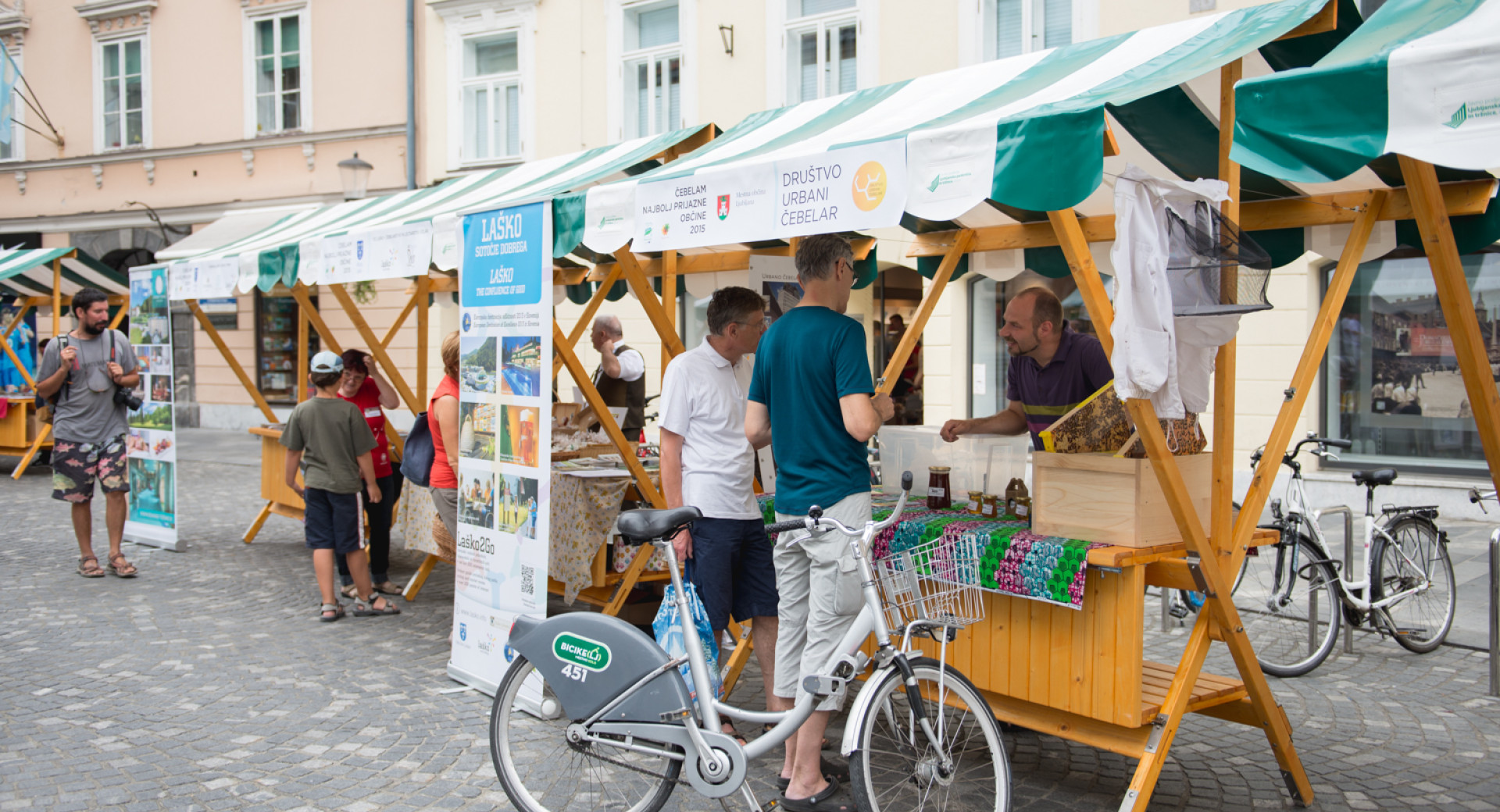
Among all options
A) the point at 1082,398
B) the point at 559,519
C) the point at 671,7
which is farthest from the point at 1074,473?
the point at 671,7

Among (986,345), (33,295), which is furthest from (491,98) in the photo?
(986,345)

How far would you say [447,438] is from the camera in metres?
6.05

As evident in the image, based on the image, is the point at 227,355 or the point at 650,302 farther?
the point at 227,355

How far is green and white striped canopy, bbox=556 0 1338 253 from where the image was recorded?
3.22 meters

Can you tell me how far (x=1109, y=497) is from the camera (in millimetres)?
3645

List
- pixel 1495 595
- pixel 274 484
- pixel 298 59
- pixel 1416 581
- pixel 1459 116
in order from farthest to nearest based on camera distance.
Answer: pixel 298 59 → pixel 274 484 → pixel 1416 581 → pixel 1495 595 → pixel 1459 116

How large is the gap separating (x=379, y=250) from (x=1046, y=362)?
3.64 metres

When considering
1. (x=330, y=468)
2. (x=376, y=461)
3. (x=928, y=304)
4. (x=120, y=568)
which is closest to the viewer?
(x=928, y=304)

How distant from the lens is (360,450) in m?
6.45

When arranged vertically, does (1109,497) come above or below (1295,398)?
below

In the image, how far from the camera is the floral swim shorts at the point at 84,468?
746 centimetres

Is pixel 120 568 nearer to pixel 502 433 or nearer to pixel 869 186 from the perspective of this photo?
pixel 502 433

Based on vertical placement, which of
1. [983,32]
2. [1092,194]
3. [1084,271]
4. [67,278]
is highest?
[983,32]

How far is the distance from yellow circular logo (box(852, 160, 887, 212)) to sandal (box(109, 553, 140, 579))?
6355 millimetres
